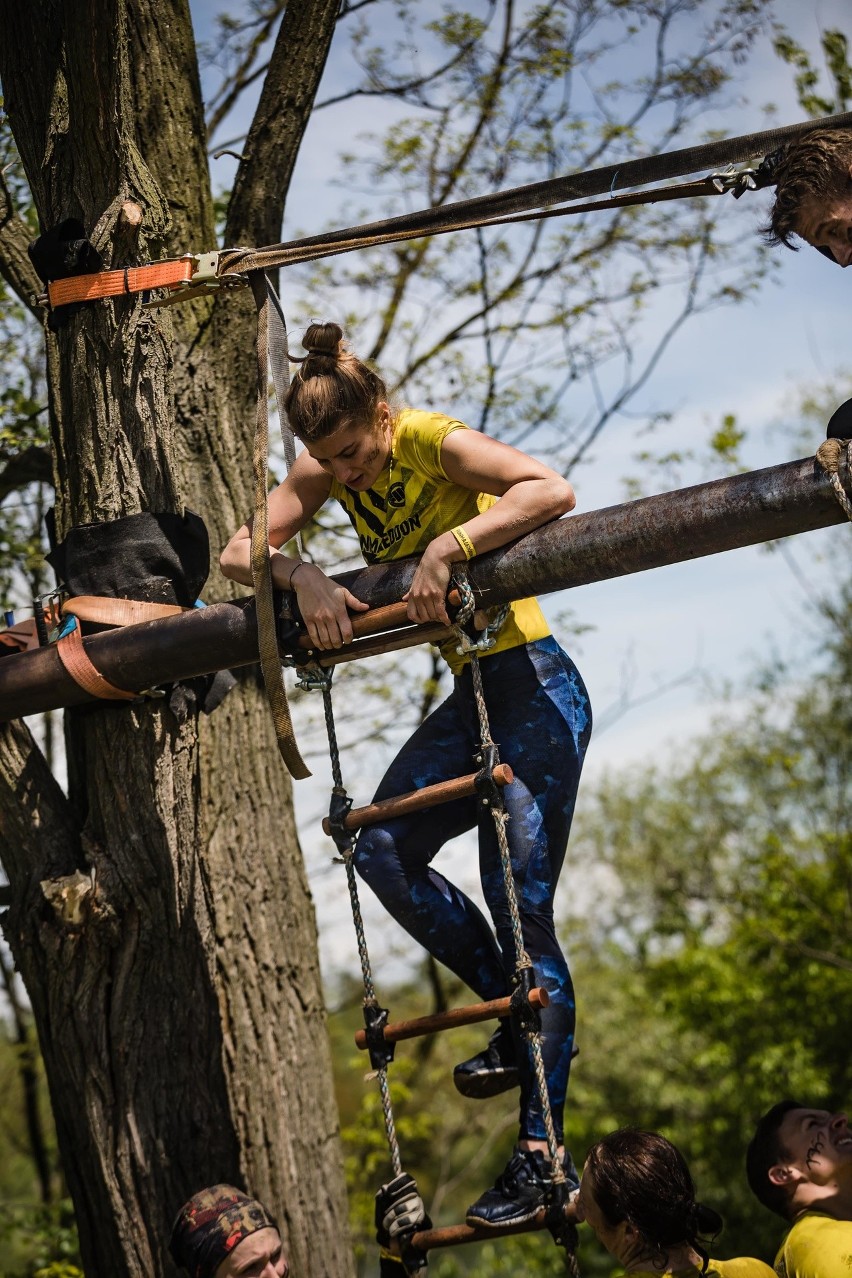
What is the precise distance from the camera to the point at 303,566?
10.1 feet

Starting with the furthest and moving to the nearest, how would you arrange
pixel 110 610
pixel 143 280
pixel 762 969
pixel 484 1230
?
pixel 762 969
pixel 143 280
pixel 110 610
pixel 484 1230

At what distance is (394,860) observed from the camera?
9.75 ft

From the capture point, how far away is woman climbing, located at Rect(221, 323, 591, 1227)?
2852 mm

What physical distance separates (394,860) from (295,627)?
1.99 feet

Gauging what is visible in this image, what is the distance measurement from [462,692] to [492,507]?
488mm

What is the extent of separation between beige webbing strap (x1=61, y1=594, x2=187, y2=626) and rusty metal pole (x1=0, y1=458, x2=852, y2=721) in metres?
0.09

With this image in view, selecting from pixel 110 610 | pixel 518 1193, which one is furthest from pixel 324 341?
pixel 518 1193

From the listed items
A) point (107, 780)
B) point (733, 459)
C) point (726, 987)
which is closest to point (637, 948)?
point (726, 987)

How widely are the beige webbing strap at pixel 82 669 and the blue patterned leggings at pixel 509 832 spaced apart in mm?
811

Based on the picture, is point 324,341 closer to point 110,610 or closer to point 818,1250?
point 110,610

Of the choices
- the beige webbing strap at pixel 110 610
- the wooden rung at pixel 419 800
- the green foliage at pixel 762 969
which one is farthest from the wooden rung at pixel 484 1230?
the green foliage at pixel 762 969

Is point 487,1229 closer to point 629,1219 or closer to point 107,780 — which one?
point 629,1219

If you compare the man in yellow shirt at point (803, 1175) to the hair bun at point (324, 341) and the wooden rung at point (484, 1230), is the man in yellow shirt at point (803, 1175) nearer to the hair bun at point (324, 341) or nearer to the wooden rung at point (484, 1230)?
the wooden rung at point (484, 1230)

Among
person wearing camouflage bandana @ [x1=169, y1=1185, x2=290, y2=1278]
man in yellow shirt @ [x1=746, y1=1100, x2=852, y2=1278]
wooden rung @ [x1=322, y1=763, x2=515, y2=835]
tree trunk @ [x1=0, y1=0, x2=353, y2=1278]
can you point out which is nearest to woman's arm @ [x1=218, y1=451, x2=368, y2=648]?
wooden rung @ [x1=322, y1=763, x2=515, y2=835]
